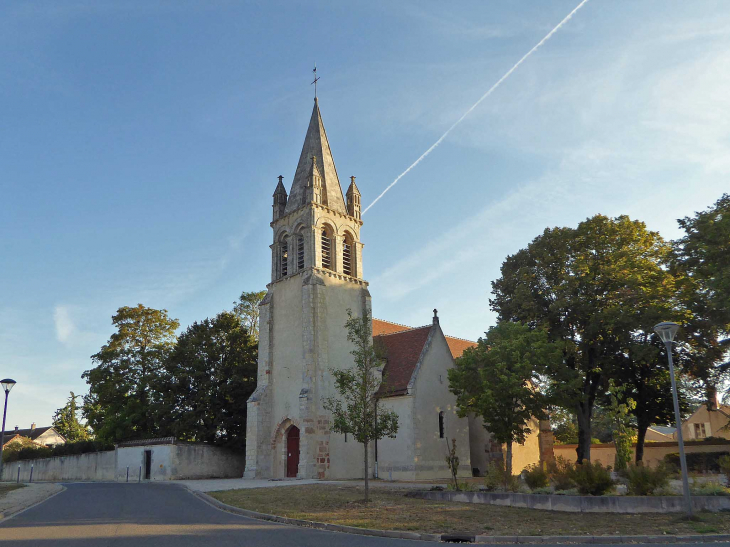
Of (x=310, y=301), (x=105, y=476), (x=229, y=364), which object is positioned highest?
(x=310, y=301)

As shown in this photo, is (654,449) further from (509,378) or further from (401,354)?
(509,378)

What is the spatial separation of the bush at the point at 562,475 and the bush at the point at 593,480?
522 millimetres

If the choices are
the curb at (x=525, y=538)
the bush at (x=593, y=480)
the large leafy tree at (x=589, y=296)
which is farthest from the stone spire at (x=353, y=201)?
the curb at (x=525, y=538)

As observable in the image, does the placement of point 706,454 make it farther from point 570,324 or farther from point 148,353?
point 148,353

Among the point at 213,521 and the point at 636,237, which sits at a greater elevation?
the point at 636,237

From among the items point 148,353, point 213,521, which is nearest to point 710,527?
point 213,521

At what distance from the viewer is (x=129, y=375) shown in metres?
45.4

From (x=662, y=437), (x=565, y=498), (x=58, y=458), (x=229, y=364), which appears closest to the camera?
(x=565, y=498)

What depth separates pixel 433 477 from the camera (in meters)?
31.2

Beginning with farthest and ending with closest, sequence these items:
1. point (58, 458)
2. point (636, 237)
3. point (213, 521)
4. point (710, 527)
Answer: point (58, 458) → point (636, 237) → point (213, 521) → point (710, 527)

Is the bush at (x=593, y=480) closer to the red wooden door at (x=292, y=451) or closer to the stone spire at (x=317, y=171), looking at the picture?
the red wooden door at (x=292, y=451)

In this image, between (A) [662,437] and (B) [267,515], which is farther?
(A) [662,437]

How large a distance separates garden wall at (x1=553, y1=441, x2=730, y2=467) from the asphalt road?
24759 mm

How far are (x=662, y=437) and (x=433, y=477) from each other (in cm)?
5278
